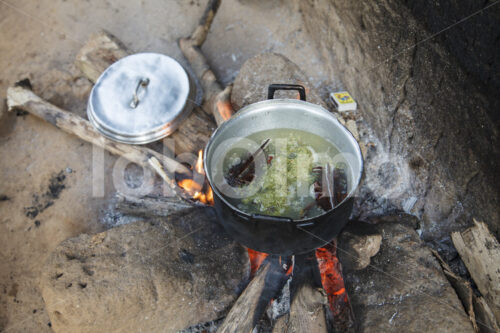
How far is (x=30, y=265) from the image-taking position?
2.91 metres

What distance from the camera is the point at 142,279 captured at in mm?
2213

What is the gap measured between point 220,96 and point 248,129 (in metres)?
0.84

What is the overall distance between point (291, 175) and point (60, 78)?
3086 mm

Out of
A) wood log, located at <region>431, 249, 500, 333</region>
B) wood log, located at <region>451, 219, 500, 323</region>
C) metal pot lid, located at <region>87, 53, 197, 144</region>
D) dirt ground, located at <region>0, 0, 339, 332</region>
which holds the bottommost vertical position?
dirt ground, located at <region>0, 0, 339, 332</region>

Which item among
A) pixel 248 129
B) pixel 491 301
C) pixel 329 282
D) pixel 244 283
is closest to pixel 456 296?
pixel 491 301

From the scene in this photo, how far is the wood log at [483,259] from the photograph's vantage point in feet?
6.24

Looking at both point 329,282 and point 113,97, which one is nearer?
point 329,282

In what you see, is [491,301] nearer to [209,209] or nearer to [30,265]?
[209,209]

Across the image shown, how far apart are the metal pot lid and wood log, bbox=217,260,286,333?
4.48ft

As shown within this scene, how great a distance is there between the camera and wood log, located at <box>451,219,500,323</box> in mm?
1902

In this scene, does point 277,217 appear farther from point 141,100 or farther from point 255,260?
point 141,100

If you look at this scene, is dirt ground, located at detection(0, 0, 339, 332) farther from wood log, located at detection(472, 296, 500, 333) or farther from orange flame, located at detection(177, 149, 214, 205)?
wood log, located at detection(472, 296, 500, 333)

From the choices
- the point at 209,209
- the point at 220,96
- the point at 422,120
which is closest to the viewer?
the point at 422,120

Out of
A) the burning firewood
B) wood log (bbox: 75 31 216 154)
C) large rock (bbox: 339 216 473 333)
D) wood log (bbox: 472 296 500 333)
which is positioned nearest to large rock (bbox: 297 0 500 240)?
large rock (bbox: 339 216 473 333)
